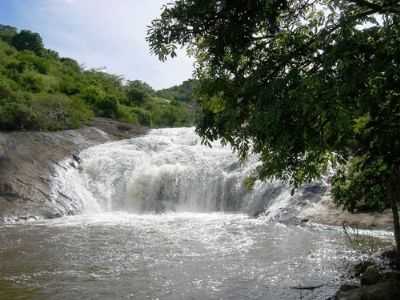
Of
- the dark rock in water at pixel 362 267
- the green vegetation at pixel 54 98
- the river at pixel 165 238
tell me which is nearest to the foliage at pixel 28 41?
the green vegetation at pixel 54 98

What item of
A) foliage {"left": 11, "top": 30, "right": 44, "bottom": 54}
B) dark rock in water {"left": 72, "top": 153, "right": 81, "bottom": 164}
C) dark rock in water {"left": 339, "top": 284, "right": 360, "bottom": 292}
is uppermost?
foliage {"left": 11, "top": 30, "right": 44, "bottom": 54}

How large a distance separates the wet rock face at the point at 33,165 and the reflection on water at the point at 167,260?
1.89m

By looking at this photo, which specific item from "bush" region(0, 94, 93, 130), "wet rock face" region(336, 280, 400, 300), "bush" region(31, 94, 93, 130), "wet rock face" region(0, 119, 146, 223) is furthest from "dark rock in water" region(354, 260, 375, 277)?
"bush" region(31, 94, 93, 130)

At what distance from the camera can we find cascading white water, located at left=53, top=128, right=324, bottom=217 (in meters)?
19.6

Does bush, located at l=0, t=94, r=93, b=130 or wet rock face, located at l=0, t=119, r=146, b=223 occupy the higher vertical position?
bush, located at l=0, t=94, r=93, b=130

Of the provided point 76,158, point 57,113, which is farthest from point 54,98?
point 76,158

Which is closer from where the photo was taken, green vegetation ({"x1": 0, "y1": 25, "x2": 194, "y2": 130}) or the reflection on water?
the reflection on water

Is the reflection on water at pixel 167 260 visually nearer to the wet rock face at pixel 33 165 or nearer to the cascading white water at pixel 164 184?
the wet rock face at pixel 33 165

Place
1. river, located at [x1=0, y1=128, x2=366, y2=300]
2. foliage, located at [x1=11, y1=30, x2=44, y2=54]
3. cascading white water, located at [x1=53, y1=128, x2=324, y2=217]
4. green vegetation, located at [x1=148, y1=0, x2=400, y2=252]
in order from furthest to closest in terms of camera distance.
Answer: foliage, located at [x1=11, y1=30, x2=44, y2=54] < cascading white water, located at [x1=53, y1=128, x2=324, y2=217] < river, located at [x1=0, y1=128, x2=366, y2=300] < green vegetation, located at [x1=148, y1=0, x2=400, y2=252]

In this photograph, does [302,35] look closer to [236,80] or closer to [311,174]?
[236,80]

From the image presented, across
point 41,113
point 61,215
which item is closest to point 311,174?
point 61,215

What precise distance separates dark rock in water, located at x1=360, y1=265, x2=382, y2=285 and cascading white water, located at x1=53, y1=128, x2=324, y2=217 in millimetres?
9585

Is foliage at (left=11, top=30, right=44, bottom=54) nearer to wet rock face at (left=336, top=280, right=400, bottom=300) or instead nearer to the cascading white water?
the cascading white water

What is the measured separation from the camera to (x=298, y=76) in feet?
16.5
